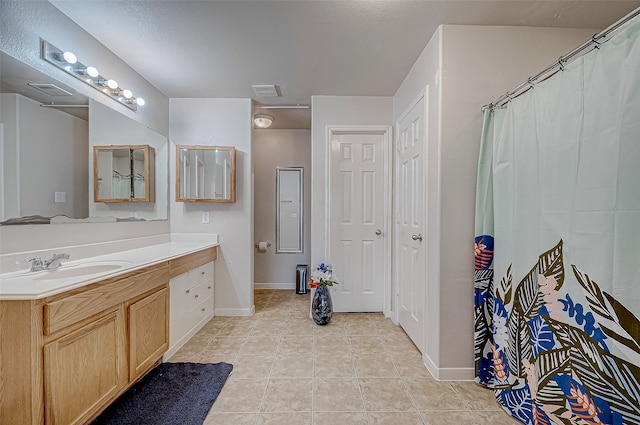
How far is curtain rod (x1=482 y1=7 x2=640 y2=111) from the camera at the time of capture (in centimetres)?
104

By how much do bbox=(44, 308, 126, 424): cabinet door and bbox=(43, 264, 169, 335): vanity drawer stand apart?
7cm

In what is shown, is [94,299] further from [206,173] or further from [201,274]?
[206,173]

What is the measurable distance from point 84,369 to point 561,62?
8.82 feet

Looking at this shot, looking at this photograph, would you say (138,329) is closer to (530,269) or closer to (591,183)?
(530,269)

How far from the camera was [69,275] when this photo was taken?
5.08 ft

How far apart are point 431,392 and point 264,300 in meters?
2.35

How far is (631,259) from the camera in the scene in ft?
3.32

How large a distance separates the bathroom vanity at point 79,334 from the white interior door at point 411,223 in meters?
1.95

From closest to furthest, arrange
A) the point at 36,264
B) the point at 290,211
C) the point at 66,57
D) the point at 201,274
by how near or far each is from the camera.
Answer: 1. the point at 36,264
2. the point at 66,57
3. the point at 201,274
4. the point at 290,211

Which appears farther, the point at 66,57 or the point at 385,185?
the point at 385,185

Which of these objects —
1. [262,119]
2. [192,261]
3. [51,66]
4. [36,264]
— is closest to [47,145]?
[51,66]

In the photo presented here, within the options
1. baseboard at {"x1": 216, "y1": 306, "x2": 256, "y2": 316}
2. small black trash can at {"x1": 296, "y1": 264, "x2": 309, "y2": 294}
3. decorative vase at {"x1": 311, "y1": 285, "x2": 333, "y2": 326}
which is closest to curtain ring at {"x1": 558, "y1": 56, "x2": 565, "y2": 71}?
decorative vase at {"x1": 311, "y1": 285, "x2": 333, "y2": 326}

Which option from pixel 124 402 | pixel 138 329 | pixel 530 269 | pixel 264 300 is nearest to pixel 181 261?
pixel 138 329

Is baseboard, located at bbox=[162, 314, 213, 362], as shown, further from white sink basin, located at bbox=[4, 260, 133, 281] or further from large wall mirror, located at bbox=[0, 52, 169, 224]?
large wall mirror, located at bbox=[0, 52, 169, 224]
